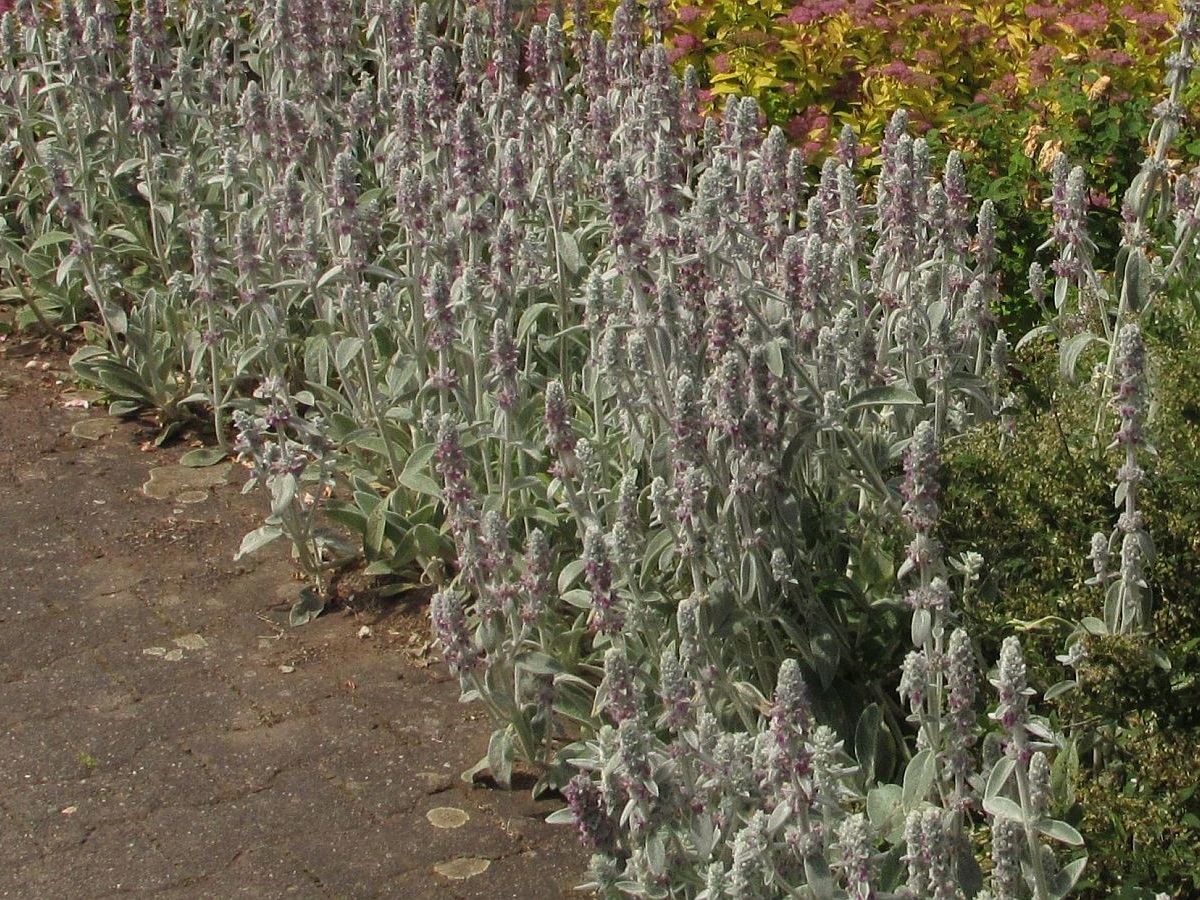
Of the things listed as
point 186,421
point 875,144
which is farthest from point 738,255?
point 875,144

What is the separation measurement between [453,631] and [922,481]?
1.03m

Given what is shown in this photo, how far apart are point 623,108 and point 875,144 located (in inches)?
62.9

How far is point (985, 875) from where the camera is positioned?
344 cm

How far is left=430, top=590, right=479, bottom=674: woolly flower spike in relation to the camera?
3.71m

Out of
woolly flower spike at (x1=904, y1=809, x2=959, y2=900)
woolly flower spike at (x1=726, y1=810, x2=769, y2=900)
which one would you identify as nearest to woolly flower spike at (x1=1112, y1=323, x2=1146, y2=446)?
woolly flower spike at (x1=904, y1=809, x2=959, y2=900)

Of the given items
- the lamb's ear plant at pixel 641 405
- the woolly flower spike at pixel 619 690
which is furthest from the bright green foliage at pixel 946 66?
the woolly flower spike at pixel 619 690

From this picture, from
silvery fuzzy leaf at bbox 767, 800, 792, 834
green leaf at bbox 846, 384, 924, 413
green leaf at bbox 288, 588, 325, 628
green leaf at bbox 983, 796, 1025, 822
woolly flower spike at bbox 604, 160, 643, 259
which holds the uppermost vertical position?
woolly flower spike at bbox 604, 160, 643, 259

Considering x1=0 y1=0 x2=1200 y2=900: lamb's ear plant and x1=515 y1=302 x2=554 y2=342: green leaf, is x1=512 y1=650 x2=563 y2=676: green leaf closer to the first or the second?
x1=0 y1=0 x2=1200 y2=900: lamb's ear plant

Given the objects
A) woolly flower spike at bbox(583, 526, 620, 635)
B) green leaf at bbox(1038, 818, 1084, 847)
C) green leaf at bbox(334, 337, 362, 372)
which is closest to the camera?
green leaf at bbox(1038, 818, 1084, 847)

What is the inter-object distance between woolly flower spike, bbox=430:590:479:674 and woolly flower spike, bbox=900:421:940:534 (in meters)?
0.96

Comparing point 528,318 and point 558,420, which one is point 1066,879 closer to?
point 558,420

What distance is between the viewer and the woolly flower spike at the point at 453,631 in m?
3.71

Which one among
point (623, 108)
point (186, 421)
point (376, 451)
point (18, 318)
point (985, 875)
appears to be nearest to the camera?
point (985, 875)

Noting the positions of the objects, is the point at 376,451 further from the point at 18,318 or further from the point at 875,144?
the point at 875,144
